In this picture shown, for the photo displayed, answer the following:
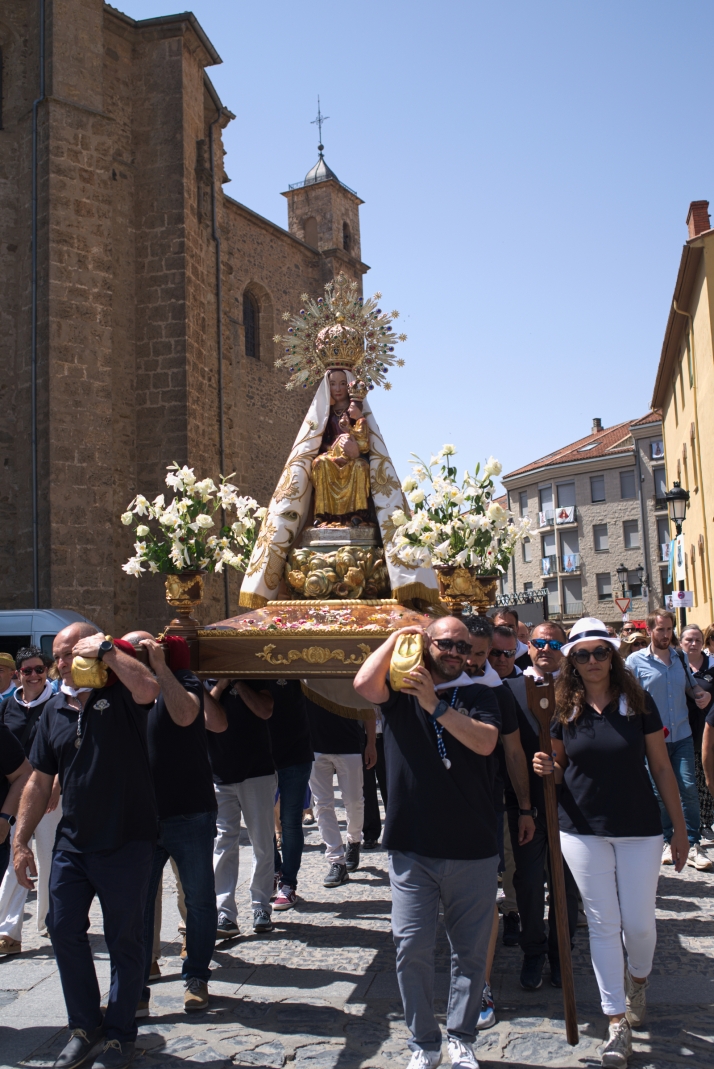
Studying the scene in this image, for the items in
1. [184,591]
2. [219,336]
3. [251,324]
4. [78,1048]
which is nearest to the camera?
[78,1048]

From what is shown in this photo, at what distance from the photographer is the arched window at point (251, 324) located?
28.5m

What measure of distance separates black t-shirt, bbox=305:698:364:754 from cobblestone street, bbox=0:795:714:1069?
67.7 inches

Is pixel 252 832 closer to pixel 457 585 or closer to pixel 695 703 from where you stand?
pixel 457 585

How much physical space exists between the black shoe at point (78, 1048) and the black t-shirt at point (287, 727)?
3.08 meters

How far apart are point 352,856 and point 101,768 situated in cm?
442

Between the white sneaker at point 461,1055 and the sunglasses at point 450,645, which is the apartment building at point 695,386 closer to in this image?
the sunglasses at point 450,645

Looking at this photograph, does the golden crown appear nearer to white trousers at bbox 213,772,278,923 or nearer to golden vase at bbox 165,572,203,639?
Answer: golden vase at bbox 165,572,203,639

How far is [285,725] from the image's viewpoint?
745 cm

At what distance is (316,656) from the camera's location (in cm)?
600

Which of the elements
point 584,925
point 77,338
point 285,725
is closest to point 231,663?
point 285,725

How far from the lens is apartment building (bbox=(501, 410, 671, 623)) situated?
50.9 m

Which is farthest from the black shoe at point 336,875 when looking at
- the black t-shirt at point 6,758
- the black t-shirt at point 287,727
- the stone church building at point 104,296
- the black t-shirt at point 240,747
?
the stone church building at point 104,296

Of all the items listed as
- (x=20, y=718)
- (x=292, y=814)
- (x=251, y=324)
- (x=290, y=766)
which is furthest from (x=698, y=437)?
(x=20, y=718)

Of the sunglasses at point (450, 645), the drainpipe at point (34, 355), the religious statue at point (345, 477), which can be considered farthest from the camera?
the drainpipe at point (34, 355)
